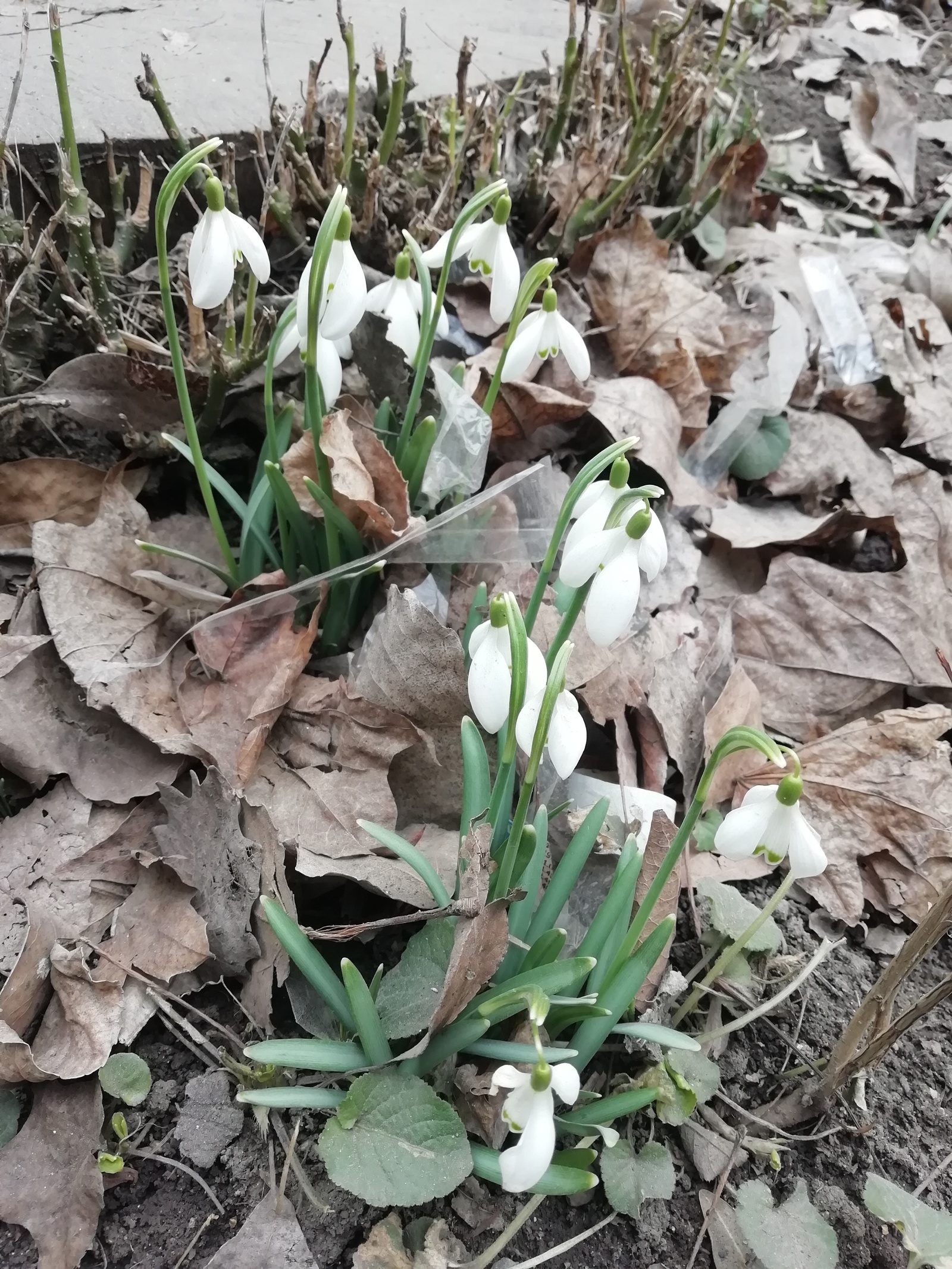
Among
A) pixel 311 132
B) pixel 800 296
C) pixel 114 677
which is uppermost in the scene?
pixel 311 132

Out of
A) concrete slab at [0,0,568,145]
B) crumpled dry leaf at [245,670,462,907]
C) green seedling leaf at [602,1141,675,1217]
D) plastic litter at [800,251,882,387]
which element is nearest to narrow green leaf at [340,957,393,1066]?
crumpled dry leaf at [245,670,462,907]

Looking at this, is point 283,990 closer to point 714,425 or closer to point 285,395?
point 285,395

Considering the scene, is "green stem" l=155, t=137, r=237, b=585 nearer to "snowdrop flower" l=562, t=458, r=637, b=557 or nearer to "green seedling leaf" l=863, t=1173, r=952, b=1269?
"snowdrop flower" l=562, t=458, r=637, b=557

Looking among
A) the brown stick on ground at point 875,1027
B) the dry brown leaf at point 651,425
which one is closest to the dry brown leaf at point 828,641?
the dry brown leaf at point 651,425

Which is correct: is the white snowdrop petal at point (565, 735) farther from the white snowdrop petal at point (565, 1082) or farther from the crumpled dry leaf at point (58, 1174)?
the crumpled dry leaf at point (58, 1174)

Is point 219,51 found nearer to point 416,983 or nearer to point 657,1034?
point 416,983

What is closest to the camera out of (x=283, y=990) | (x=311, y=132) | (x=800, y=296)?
(x=283, y=990)

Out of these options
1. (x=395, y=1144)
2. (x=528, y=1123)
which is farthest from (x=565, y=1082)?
(x=395, y=1144)

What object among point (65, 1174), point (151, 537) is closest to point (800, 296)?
point (151, 537)
